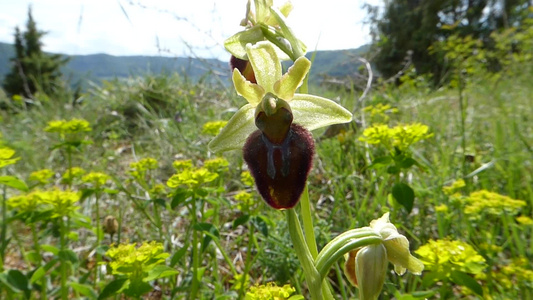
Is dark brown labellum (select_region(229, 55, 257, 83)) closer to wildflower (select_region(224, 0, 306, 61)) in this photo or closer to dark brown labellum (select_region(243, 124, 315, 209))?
wildflower (select_region(224, 0, 306, 61))

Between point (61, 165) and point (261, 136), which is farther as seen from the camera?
point (61, 165)

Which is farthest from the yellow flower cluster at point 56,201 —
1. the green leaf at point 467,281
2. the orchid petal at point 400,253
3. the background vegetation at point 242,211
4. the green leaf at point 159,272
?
the green leaf at point 467,281

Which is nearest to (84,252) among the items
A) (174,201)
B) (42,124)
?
(174,201)

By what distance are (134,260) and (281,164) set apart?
1.86ft

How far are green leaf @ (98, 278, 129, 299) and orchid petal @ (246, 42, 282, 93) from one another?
69 cm

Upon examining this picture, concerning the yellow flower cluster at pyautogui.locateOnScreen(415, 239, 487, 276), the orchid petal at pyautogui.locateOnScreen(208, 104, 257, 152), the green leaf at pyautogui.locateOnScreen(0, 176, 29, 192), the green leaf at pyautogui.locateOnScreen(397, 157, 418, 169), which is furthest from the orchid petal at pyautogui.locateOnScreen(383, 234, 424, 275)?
the green leaf at pyautogui.locateOnScreen(0, 176, 29, 192)

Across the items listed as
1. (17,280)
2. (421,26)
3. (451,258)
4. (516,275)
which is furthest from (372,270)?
(421,26)

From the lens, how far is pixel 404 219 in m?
1.95

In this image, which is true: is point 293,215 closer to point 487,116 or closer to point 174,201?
point 174,201

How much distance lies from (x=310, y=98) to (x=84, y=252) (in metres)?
1.81

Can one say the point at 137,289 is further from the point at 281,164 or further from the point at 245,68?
the point at 245,68

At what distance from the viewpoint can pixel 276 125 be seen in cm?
95

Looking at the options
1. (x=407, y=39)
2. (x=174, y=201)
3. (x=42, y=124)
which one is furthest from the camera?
(x=407, y=39)

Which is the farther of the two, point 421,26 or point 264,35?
point 421,26
